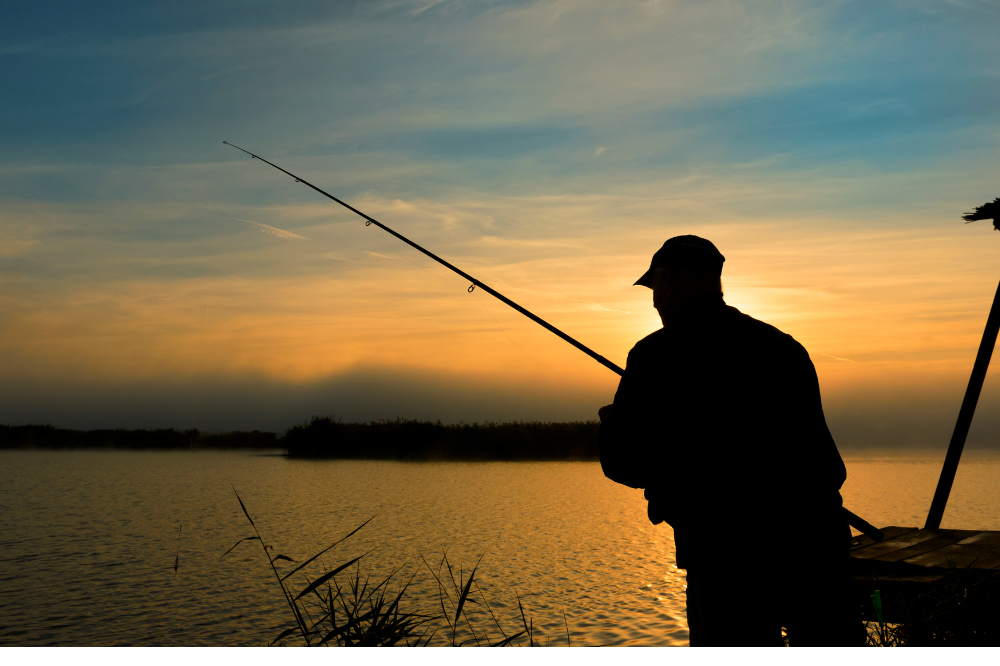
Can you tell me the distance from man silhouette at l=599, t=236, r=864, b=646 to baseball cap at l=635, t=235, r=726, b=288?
18cm

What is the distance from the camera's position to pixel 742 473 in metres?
1.70

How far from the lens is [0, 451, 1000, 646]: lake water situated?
614cm

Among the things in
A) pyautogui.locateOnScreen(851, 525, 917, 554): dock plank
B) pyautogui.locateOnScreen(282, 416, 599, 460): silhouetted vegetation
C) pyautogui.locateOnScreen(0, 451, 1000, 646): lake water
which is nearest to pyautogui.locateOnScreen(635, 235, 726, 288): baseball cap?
pyautogui.locateOnScreen(0, 451, 1000, 646): lake water

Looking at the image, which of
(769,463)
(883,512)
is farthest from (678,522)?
(883,512)

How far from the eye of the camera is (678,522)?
175 centimetres

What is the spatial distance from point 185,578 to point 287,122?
5.08 meters

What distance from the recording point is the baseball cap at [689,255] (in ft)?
6.17

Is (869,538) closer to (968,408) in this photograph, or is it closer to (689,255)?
(968,408)

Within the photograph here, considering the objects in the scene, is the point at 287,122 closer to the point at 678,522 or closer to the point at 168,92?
the point at 168,92

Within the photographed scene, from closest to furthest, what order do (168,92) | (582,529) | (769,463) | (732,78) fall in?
(769,463)
(732,78)
(168,92)
(582,529)

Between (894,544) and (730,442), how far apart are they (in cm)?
385

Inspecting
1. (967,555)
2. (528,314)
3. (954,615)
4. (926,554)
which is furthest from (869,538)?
(528,314)

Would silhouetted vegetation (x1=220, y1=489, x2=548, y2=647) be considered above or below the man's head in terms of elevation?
below

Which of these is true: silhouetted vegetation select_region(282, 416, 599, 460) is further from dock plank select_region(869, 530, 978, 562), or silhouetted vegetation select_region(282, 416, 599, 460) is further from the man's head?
the man's head
